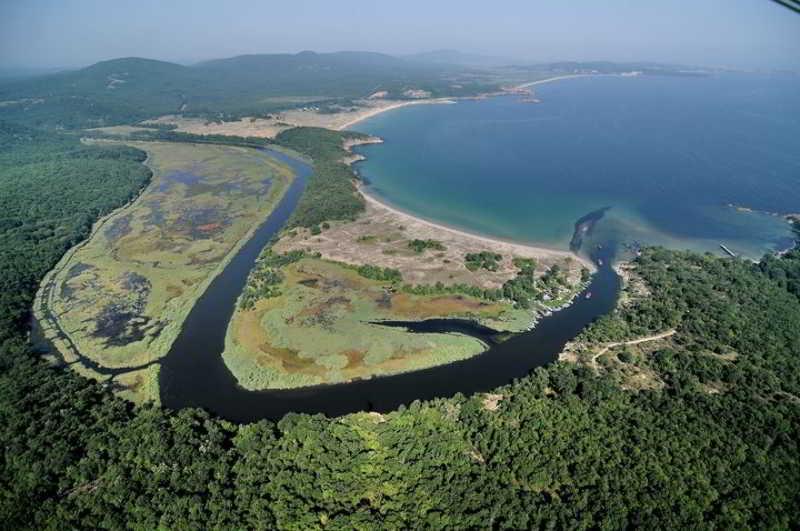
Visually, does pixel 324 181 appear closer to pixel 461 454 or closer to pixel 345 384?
pixel 345 384

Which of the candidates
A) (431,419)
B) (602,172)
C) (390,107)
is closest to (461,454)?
(431,419)

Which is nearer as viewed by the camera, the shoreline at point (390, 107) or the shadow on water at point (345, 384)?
the shadow on water at point (345, 384)

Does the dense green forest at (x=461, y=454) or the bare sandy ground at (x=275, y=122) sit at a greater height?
the bare sandy ground at (x=275, y=122)

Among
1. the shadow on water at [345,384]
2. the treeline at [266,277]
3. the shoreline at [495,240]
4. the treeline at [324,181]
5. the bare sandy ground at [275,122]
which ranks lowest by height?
the shadow on water at [345,384]

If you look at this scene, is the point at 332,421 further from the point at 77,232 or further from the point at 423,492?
the point at 77,232

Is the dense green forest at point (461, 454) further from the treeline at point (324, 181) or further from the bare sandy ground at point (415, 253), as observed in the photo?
the treeline at point (324, 181)

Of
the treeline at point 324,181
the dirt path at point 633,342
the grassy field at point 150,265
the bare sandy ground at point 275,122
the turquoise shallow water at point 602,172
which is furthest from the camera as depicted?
the bare sandy ground at point 275,122

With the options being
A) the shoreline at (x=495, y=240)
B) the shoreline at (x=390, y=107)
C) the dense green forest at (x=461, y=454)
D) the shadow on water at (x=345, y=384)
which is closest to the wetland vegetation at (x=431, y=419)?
the dense green forest at (x=461, y=454)
